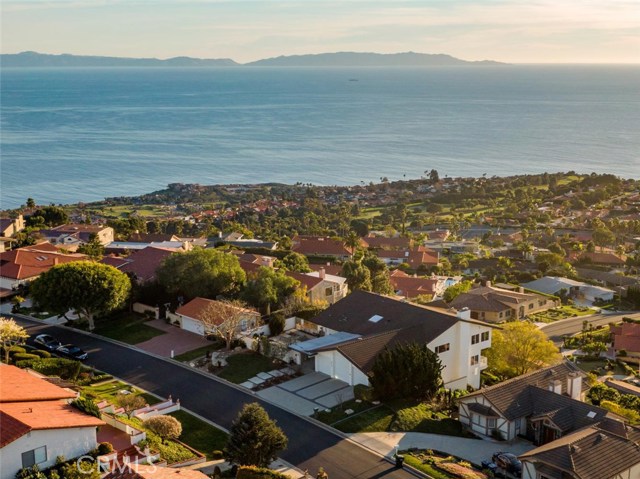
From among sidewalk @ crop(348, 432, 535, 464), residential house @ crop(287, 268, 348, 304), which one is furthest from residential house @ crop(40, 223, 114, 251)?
sidewalk @ crop(348, 432, 535, 464)

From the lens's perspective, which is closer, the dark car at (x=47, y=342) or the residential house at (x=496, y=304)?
the dark car at (x=47, y=342)

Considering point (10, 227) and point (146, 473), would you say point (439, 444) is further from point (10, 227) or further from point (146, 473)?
point (10, 227)

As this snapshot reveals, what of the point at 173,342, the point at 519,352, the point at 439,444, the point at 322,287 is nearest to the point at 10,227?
the point at 322,287

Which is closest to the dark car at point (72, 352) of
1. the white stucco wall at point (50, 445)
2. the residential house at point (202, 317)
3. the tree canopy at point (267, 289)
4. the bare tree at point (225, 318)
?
the residential house at point (202, 317)

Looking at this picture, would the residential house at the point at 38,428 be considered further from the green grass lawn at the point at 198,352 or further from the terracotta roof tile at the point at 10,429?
the green grass lawn at the point at 198,352

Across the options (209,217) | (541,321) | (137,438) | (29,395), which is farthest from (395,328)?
(209,217)

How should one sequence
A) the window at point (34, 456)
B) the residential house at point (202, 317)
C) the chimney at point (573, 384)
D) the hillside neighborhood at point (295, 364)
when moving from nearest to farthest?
the window at point (34, 456), the hillside neighborhood at point (295, 364), the chimney at point (573, 384), the residential house at point (202, 317)

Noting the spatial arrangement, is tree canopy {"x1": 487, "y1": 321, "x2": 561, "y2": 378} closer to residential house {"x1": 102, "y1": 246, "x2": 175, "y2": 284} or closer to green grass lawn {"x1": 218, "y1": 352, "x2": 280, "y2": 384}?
green grass lawn {"x1": 218, "y1": 352, "x2": 280, "y2": 384}
